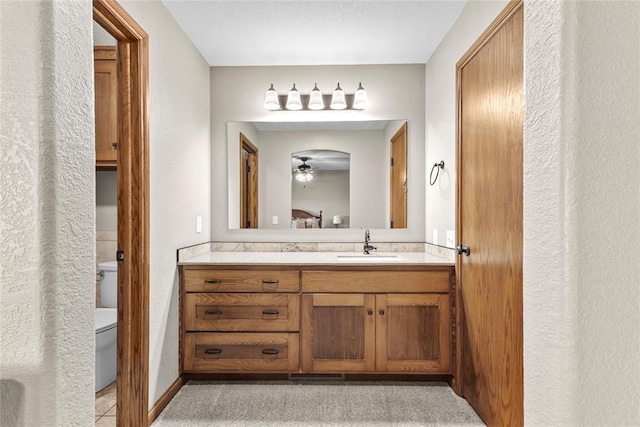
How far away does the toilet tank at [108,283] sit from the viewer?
9.32 ft

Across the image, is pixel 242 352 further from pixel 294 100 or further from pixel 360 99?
pixel 360 99

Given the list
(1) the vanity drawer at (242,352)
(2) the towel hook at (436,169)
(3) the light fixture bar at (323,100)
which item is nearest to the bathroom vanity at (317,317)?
(1) the vanity drawer at (242,352)

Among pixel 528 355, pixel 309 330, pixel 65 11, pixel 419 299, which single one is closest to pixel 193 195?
pixel 309 330

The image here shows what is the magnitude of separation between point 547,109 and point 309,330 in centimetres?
200

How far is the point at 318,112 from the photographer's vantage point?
314 cm

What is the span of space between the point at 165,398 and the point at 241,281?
0.79 m

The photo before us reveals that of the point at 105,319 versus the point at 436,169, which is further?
the point at 436,169

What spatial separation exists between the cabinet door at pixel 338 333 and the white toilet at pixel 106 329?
1.12 m

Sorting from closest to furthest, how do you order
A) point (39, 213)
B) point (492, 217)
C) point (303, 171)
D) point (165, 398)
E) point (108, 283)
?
point (39, 213) < point (492, 217) < point (165, 398) < point (108, 283) < point (303, 171)

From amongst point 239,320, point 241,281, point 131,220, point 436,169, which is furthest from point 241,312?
point 436,169

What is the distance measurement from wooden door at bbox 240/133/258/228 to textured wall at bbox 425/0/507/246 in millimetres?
1389

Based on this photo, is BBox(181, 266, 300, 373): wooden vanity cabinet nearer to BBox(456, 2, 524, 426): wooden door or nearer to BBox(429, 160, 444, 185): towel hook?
BBox(456, 2, 524, 426): wooden door

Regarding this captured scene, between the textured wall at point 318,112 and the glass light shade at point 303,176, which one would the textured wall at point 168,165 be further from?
the glass light shade at point 303,176

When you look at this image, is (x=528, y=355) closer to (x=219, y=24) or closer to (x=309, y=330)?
(x=309, y=330)
